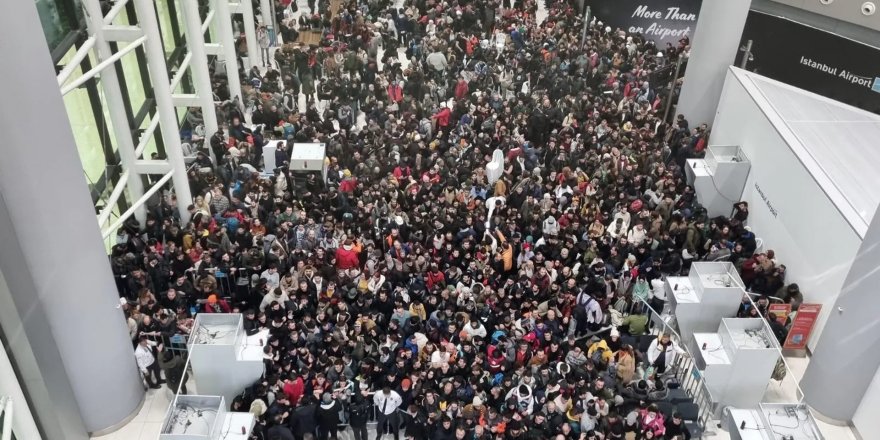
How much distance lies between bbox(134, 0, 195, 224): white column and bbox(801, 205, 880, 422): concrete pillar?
12.7 meters

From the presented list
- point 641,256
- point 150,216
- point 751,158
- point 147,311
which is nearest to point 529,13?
point 751,158

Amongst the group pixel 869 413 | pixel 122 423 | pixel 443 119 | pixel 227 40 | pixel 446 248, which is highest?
pixel 227 40

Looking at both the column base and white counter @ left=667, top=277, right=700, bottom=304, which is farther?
white counter @ left=667, top=277, right=700, bottom=304

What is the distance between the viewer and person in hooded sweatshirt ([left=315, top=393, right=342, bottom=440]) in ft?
40.1

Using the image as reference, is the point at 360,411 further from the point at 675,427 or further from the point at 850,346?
the point at 850,346

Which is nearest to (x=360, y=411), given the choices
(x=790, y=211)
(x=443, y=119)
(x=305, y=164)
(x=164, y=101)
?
(x=305, y=164)

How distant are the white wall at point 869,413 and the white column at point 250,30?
18.6m

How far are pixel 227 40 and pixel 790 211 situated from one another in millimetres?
14392

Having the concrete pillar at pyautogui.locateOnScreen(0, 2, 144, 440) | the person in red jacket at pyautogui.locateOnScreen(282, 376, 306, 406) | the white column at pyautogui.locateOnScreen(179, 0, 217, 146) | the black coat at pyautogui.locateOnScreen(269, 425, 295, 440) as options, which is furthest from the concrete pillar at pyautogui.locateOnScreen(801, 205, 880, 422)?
the white column at pyautogui.locateOnScreen(179, 0, 217, 146)

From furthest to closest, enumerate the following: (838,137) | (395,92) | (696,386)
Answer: (395,92) → (838,137) → (696,386)

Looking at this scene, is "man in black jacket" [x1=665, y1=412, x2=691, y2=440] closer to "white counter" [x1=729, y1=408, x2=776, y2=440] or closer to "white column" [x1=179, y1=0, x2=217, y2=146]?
"white counter" [x1=729, y1=408, x2=776, y2=440]

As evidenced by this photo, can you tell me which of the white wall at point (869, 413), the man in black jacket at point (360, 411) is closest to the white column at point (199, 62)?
the man in black jacket at point (360, 411)

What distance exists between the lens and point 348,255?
1524 cm

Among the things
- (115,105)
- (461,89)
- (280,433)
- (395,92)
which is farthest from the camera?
(461,89)
